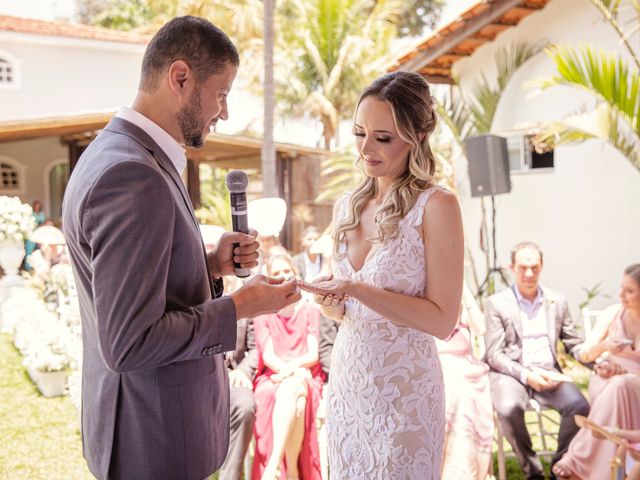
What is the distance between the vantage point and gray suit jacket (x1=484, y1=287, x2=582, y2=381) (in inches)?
207

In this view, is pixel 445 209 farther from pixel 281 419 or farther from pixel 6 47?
pixel 6 47

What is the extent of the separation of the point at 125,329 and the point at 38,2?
4190 cm

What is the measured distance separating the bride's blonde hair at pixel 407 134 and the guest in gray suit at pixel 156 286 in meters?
0.75

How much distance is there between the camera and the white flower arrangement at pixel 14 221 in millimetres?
8906

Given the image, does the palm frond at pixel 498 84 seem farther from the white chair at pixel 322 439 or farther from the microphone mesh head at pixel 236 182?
the microphone mesh head at pixel 236 182

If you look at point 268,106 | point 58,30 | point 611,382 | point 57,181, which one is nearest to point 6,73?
point 58,30

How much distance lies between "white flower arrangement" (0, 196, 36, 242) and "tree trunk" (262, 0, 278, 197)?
3458 mm

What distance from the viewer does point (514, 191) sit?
1085cm

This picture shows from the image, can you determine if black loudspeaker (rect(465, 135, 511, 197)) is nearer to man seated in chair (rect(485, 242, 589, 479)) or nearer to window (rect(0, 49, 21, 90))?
man seated in chair (rect(485, 242, 589, 479))

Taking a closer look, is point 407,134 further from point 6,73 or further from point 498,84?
point 6,73

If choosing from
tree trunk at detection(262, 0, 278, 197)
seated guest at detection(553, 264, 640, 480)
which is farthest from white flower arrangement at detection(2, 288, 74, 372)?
seated guest at detection(553, 264, 640, 480)

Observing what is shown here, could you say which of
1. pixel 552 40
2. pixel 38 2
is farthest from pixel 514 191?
pixel 38 2

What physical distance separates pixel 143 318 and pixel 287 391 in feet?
10.8

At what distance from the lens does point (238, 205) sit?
2.26 metres
